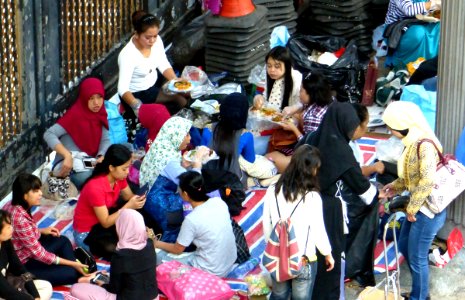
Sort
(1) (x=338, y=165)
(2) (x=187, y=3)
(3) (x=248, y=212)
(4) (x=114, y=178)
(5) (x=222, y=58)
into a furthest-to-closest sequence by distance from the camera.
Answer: (2) (x=187, y=3) < (5) (x=222, y=58) < (3) (x=248, y=212) < (4) (x=114, y=178) < (1) (x=338, y=165)

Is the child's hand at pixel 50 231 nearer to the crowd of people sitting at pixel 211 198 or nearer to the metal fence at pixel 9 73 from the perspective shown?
the crowd of people sitting at pixel 211 198

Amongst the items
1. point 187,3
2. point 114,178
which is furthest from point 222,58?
point 114,178

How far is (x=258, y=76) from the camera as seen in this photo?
1345 centimetres

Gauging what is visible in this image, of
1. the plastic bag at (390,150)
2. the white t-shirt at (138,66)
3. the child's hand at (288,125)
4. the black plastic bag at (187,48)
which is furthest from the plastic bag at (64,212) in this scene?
the black plastic bag at (187,48)

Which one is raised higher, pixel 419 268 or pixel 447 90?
pixel 447 90

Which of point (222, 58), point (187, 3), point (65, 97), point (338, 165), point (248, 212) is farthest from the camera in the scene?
point (187, 3)

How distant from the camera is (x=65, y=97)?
1252 cm

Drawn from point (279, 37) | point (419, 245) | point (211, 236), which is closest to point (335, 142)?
point (419, 245)

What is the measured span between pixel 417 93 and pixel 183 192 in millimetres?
3064

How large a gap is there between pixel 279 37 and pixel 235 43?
28.1 inches

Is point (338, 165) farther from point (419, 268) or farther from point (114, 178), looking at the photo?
point (114, 178)

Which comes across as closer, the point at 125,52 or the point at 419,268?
the point at 419,268

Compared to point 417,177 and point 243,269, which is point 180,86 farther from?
point 417,177

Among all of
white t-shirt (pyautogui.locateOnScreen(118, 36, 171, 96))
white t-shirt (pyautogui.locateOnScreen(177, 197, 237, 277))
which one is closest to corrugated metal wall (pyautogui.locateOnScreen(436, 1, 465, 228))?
white t-shirt (pyautogui.locateOnScreen(177, 197, 237, 277))
